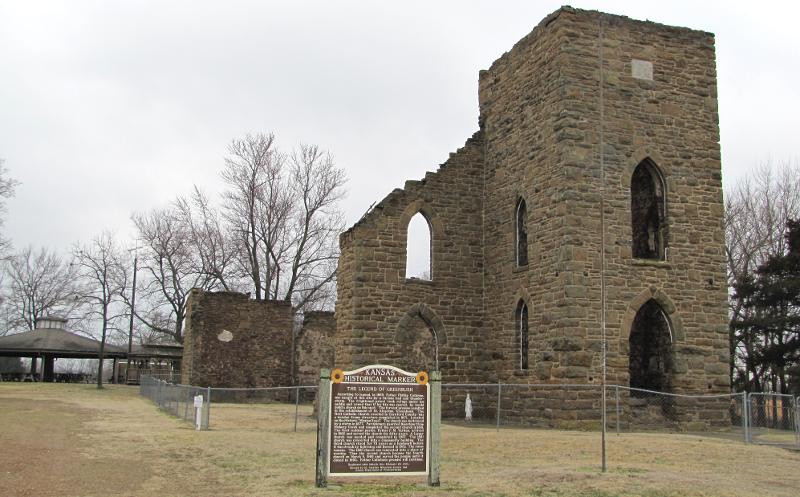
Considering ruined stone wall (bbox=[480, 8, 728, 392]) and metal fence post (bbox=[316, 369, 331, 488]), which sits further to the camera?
ruined stone wall (bbox=[480, 8, 728, 392])

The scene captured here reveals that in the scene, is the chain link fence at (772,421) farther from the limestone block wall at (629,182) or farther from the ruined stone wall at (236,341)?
the ruined stone wall at (236,341)

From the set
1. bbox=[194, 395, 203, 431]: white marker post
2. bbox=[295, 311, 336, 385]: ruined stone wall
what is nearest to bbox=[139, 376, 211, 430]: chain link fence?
bbox=[194, 395, 203, 431]: white marker post

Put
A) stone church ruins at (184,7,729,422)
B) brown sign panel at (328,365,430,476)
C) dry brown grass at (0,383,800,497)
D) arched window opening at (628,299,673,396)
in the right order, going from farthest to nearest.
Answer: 1. arched window opening at (628,299,673,396)
2. stone church ruins at (184,7,729,422)
3. dry brown grass at (0,383,800,497)
4. brown sign panel at (328,365,430,476)

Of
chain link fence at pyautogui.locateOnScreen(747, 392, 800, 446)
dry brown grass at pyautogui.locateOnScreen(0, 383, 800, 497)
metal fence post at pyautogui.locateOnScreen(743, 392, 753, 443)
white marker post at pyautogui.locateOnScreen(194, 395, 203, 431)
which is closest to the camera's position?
dry brown grass at pyautogui.locateOnScreen(0, 383, 800, 497)

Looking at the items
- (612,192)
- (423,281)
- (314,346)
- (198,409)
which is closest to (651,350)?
(612,192)

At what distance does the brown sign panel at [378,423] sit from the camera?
9.44 m

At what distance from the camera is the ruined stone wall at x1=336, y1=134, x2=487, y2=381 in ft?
68.9

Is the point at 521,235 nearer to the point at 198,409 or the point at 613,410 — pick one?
the point at 613,410

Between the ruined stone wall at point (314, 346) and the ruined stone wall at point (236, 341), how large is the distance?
61 cm

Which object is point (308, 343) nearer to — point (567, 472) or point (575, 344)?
point (575, 344)

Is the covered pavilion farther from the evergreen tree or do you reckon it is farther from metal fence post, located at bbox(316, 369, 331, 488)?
metal fence post, located at bbox(316, 369, 331, 488)

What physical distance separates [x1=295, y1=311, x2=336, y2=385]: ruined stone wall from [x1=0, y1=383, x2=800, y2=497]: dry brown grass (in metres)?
15.7

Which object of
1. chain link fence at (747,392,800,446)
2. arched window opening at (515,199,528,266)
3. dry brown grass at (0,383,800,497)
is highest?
arched window opening at (515,199,528,266)

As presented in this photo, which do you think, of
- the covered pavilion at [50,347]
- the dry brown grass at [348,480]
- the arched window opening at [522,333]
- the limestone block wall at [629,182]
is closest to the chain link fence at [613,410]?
the limestone block wall at [629,182]
